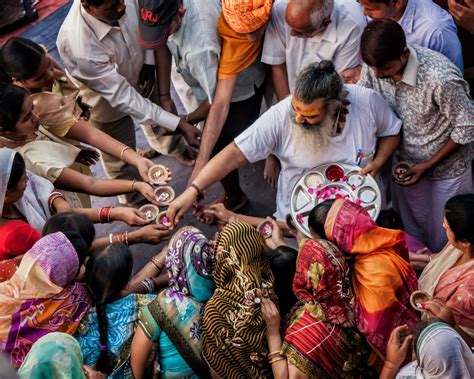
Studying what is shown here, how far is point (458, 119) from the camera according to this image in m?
3.26

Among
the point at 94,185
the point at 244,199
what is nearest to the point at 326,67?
the point at 94,185

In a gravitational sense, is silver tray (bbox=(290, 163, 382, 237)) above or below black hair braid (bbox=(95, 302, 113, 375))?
above

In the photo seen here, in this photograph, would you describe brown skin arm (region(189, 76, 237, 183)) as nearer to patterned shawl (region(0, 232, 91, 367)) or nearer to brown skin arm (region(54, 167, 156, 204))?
brown skin arm (region(54, 167, 156, 204))

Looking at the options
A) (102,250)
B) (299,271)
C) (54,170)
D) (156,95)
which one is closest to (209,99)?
(156,95)

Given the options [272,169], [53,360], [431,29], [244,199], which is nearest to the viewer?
[53,360]

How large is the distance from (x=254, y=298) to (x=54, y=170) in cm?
155

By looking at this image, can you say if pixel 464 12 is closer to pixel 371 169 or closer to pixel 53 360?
pixel 371 169

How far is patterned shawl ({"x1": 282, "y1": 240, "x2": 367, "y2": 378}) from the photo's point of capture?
8.26 feet

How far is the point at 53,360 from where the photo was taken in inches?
90.2

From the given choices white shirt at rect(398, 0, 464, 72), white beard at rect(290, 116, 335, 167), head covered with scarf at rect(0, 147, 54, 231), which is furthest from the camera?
white shirt at rect(398, 0, 464, 72)

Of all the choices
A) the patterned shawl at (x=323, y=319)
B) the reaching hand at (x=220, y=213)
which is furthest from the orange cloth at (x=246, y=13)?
the patterned shawl at (x=323, y=319)

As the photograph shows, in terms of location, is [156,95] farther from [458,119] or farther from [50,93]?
[458,119]

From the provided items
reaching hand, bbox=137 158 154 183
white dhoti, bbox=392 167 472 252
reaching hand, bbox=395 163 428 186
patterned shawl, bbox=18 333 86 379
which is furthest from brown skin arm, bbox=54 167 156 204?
white dhoti, bbox=392 167 472 252

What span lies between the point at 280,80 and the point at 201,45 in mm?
601
